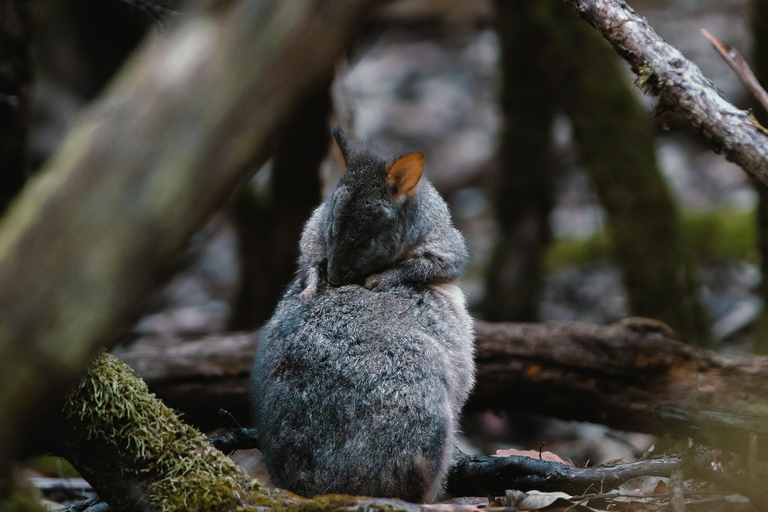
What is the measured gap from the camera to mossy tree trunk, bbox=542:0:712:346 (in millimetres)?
8336

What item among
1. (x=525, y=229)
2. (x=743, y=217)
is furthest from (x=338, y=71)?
(x=743, y=217)

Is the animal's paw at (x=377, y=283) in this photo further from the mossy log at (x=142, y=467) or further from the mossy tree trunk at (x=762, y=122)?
the mossy tree trunk at (x=762, y=122)

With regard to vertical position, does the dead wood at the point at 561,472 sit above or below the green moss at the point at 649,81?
below

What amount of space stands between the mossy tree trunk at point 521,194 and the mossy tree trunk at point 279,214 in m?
3.15

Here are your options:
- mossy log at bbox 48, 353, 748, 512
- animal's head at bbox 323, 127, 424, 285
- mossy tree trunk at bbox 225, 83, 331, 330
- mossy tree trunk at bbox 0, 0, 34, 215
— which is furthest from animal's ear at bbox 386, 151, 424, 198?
mossy tree trunk at bbox 0, 0, 34, 215

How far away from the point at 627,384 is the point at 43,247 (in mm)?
5829

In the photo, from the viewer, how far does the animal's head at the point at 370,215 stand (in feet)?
16.7

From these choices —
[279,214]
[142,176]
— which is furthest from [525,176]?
[142,176]

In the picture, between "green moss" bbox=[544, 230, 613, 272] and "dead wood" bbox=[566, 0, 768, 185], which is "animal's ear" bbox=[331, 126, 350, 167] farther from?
"green moss" bbox=[544, 230, 613, 272]

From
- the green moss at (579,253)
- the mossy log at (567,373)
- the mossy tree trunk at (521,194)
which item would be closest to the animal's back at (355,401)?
the mossy log at (567,373)

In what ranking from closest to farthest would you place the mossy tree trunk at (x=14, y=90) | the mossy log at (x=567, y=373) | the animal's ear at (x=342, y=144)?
1. the animal's ear at (x=342, y=144)
2. the mossy log at (x=567, y=373)
3. the mossy tree trunk at (x=14, y=90)

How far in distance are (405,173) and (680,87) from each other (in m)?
1.95

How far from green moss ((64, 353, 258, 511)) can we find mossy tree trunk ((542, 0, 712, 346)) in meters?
5.79

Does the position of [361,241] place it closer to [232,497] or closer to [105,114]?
[232,497]
